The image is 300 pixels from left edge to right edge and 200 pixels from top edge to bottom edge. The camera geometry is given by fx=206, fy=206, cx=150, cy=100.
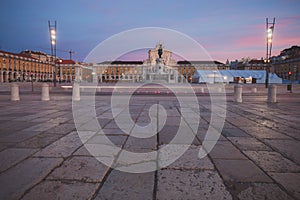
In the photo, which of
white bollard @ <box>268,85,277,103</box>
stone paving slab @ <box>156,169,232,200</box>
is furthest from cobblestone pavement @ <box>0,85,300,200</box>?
white bollard @ <box>268,85,277,103</box>

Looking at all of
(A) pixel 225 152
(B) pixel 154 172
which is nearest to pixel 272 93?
(A) pixel 225 152

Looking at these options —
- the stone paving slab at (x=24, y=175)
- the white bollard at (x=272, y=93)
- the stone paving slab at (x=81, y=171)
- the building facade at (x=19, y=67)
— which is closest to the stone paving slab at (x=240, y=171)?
the stone paving slab at (x=81, y=171)

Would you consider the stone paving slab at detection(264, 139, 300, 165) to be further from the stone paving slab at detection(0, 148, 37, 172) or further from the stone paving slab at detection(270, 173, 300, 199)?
the stone paving slab at detection(0, 148, 37, 172)

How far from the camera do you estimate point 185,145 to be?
3.94m

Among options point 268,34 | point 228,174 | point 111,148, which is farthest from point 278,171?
point 268,34

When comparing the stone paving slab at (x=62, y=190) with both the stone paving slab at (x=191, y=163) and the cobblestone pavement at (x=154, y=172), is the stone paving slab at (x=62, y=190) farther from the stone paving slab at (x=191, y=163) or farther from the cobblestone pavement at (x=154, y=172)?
the stone paving slab at (x=191, y=163)

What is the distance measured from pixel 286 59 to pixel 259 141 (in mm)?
106473

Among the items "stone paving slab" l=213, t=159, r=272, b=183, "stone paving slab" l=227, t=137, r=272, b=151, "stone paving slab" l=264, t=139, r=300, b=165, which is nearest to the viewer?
"stone paving slab" l=213, t=159, r=272, b=183

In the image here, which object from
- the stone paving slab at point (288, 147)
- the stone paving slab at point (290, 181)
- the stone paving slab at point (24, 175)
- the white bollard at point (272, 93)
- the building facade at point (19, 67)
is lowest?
the stone paving slab at point (290, 181)

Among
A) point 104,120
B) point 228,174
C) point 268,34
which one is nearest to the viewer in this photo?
point 228,174

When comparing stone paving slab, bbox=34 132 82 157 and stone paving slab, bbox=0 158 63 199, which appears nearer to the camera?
stone paving slab, bbox=0 158 63 199

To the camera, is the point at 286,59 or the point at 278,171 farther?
the point at 286,59

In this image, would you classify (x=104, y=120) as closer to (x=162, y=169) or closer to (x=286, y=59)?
(x=162, y=169)

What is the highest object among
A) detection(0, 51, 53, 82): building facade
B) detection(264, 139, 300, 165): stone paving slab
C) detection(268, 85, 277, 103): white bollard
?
detection(0, 51, 53, 82): building facade
